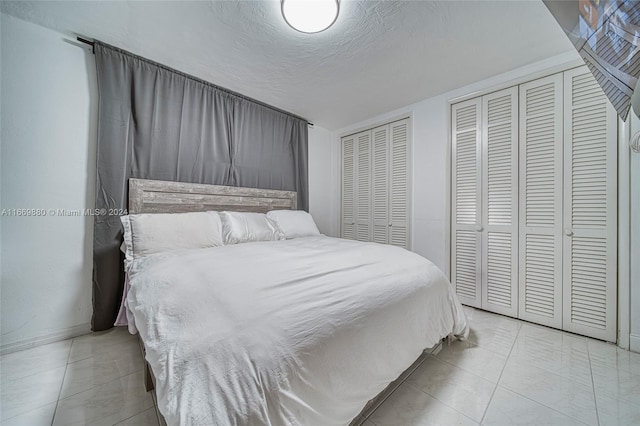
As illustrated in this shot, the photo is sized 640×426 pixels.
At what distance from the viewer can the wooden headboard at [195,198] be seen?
204 cm

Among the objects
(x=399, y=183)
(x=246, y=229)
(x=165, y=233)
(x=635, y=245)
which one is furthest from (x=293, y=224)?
(x=635, y=245)

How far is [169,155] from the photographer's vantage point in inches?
88.1

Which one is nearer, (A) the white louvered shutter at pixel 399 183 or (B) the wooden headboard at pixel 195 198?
(B) the wooden headboard at pixel 195 198

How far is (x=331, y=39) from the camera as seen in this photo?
1.77m

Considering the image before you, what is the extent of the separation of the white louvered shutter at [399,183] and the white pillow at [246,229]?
1.56 metres

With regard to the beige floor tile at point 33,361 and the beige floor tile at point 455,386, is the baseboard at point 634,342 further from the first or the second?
the beige floor tile at point 33,361

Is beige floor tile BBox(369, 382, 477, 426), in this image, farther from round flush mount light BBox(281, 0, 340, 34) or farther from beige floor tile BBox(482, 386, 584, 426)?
round flush mount light BBox(281, 0, 340, 34)

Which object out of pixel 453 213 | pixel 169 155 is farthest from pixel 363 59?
pixel 169 155

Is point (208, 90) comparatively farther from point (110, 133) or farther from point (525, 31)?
point (525, 31)

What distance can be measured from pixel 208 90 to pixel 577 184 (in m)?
3.55

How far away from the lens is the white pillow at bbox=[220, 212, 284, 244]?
7.16 feet

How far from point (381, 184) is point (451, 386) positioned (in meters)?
2.42

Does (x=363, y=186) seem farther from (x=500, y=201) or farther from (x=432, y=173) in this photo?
(x=500, y=201)

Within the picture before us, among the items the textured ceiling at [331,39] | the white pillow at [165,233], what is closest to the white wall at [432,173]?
the textured ceiling at [331,39]
